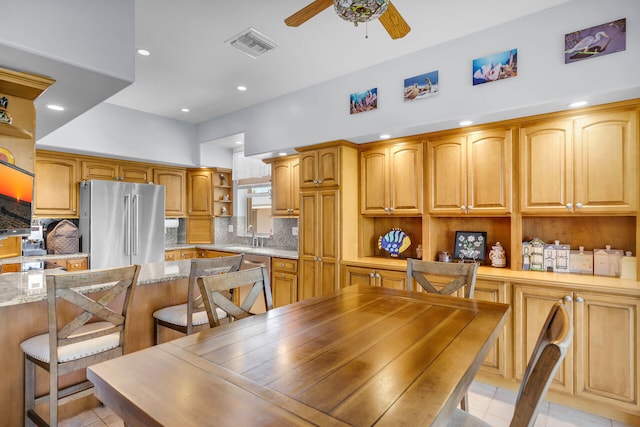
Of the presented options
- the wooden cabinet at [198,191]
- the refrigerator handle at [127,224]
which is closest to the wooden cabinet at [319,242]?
the wooden cabinet at [198,191]

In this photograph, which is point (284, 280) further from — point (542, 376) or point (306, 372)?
point (542, 376)

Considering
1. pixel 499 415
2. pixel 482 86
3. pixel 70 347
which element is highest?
pixel 482 86

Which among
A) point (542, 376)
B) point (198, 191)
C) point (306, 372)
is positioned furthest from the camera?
point (198, 191)

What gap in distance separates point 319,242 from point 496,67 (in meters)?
2.42

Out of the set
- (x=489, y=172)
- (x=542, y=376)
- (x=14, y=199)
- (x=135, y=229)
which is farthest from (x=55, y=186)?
(x=542, y=376)

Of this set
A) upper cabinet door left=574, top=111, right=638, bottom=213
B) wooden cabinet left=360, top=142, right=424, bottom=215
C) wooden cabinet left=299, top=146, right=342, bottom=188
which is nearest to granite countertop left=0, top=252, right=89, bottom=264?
wooden cabinet left=299, top=146, right=342, bottom=188

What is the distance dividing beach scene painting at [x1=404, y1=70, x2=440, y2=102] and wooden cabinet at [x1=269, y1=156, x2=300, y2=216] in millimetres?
1776

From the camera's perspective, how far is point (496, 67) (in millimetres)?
2674

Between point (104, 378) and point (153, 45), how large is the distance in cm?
295

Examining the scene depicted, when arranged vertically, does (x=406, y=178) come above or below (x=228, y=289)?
above

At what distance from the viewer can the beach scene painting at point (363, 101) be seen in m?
3.36

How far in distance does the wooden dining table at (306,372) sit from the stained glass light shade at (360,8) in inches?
56.5

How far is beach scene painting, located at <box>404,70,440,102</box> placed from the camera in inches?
118

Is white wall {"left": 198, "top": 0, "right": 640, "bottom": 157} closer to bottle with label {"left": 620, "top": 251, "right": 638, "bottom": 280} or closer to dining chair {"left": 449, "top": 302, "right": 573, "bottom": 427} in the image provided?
bottle with label {"left": 620, "top": 251, "right": 638, "bottom": 280}
